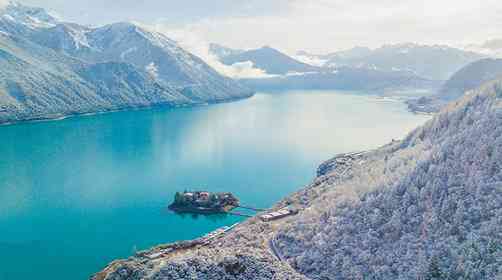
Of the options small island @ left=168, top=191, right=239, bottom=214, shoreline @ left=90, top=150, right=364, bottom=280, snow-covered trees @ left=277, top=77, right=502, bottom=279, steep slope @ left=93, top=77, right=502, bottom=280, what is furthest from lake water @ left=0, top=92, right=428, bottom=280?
snow-covered trees @ left=277, top=77, right=502, bottom=279

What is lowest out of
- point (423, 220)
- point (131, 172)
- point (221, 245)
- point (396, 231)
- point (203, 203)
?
point (203, 203)

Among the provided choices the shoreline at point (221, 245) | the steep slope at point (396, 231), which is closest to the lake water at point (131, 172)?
the shoreline at point (221, 245)

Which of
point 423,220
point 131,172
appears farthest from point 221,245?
point 131,172

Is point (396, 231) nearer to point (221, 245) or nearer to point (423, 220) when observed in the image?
point (423, 220)

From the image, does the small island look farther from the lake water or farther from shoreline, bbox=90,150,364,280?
shoreline, bbox=90,150,364,280

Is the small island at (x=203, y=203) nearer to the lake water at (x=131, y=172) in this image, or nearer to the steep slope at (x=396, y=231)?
the lake water at (x=131, y=172)

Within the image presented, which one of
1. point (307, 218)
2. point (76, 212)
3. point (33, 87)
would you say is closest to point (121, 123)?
point (33, 87)
